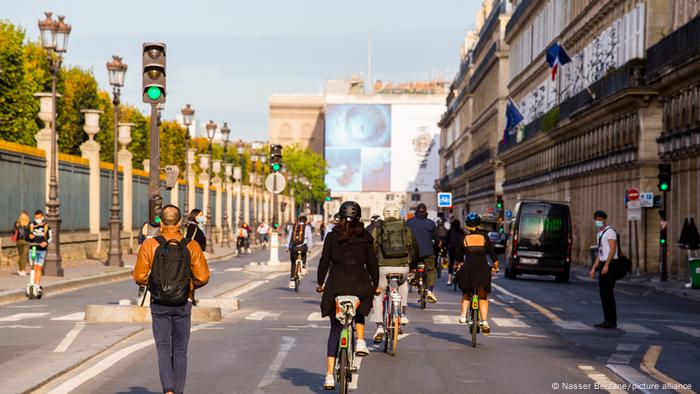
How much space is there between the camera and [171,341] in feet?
35.3

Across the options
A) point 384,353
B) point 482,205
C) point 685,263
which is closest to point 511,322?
point 384,353

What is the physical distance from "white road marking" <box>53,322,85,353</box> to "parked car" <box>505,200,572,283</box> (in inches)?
964

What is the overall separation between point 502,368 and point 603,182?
4713 cm

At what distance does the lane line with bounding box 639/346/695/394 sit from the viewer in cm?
1323

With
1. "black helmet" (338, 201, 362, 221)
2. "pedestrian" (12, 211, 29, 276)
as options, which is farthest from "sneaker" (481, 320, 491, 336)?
"pedestrian" (12, 211, 29, 276)

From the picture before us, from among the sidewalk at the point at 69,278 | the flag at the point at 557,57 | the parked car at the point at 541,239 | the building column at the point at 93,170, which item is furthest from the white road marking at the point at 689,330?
the flag at the point at 557,57

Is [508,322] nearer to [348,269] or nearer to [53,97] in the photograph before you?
[348,269]

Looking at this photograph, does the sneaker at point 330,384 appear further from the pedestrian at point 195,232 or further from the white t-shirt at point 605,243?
the white t-shirt at point 605,243

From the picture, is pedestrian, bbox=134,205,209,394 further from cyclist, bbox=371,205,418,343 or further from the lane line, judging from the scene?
→ cyclist, bbox=371,205,418,343

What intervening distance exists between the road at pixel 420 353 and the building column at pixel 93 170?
22481mm

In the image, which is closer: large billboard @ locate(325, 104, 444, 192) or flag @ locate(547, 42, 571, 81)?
flag @ locate(547, 42, 571, 81)

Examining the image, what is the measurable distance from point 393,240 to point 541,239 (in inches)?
1049

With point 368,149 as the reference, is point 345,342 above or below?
below

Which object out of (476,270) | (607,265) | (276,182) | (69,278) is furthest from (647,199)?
(476,270)
